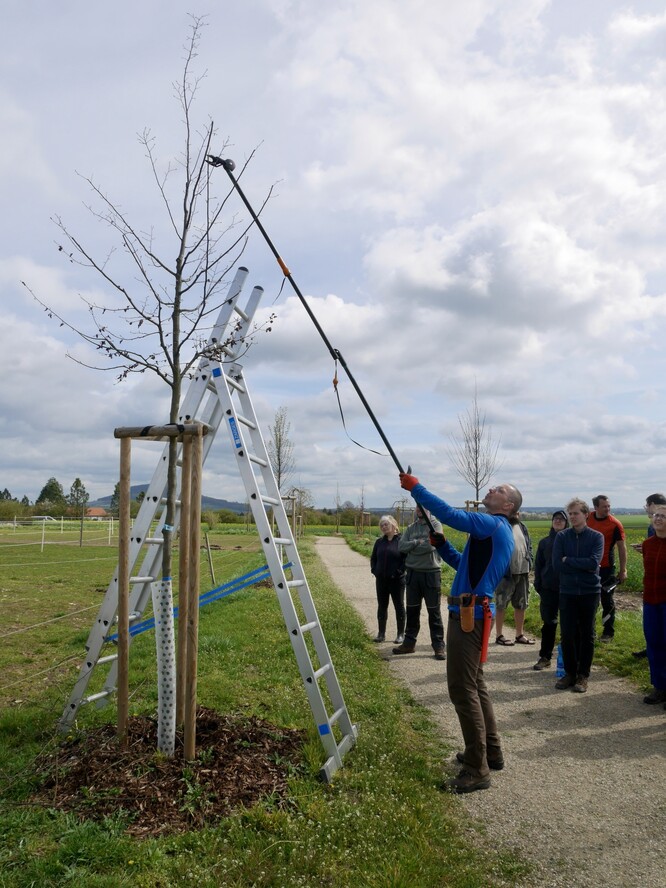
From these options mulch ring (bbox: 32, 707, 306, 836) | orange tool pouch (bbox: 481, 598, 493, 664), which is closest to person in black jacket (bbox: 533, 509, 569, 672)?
orange tool pouch (bbox: 481, 598, 493, 664)

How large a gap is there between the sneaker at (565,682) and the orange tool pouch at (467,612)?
128 inches

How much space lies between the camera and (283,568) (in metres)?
5.01

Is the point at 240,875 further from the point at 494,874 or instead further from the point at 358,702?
the point at 358,702

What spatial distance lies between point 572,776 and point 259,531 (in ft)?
10.3

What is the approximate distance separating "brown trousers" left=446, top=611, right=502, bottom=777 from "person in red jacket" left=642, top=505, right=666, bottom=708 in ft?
9.85

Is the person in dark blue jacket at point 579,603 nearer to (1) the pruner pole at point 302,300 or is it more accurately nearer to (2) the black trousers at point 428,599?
(2) the black trousers at point 428,599

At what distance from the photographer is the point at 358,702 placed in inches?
254

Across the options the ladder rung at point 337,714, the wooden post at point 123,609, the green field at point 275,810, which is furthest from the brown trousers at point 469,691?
the wooden post at point 123,609

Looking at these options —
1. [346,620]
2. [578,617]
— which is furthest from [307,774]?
[346,620]

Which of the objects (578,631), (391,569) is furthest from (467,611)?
(391,569)

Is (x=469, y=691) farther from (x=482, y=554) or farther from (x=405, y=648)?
(x=405, y=648)

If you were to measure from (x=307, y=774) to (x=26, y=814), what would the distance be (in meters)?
1.79

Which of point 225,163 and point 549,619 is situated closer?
point 225,163

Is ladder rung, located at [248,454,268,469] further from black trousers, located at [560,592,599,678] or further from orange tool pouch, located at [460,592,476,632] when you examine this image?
black trousers, located at [560,592,599,678]
